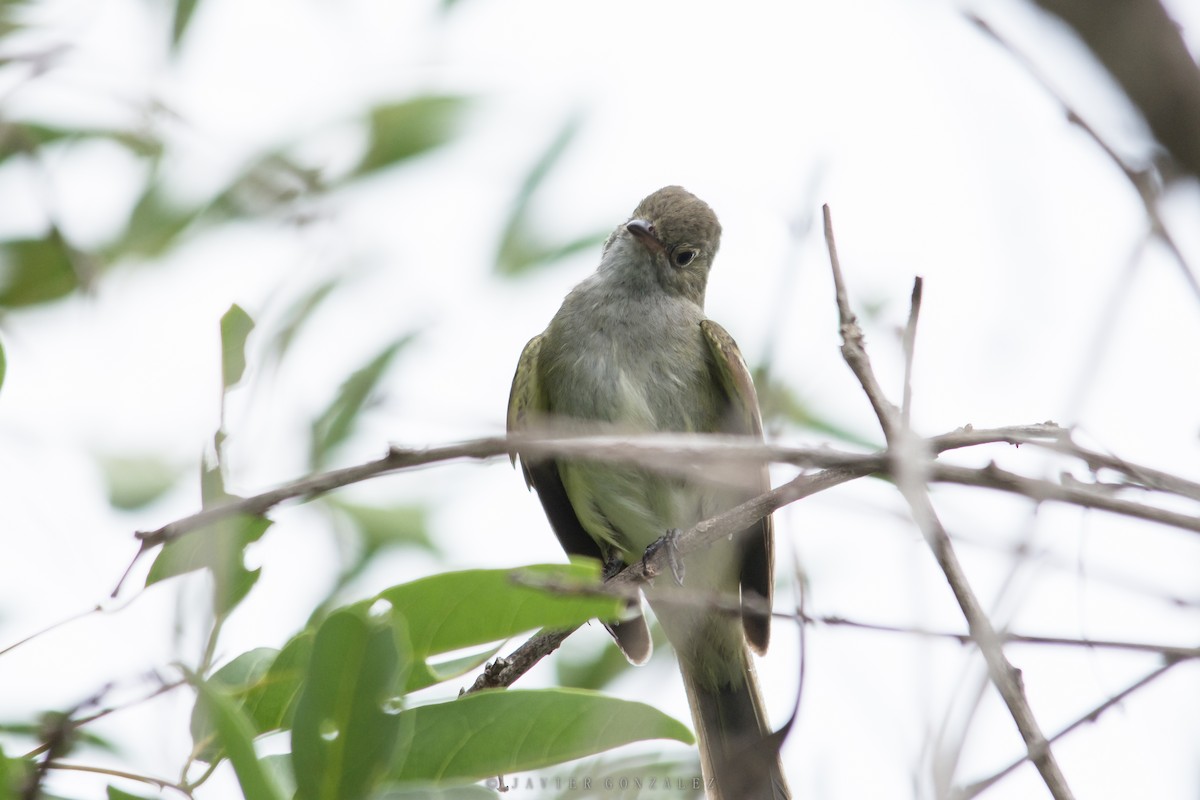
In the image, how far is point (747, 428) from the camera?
5.75 metres

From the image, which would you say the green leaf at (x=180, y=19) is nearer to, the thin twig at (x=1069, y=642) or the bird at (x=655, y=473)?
the bird at (x=655, y=473)

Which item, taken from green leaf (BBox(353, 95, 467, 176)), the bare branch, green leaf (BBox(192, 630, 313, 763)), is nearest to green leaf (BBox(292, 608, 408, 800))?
green leaf (BBox(192, 630, 313, 763))

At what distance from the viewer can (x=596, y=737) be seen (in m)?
2.48

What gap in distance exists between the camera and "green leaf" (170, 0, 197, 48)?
4.12 m

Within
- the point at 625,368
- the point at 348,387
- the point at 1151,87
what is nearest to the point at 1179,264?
the point at 1151,87

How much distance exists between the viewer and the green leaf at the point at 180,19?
4.12 meters

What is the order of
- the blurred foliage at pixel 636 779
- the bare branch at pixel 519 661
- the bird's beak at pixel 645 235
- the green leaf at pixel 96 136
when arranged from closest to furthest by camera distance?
the blurred foliage at pixel 636 779 → the bare branch at pixel 519 661 → the green leaf at pixel 96 136 → the bird's beak at pixel 645 235

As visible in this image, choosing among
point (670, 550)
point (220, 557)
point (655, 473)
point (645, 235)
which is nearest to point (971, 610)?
point (220, 557)

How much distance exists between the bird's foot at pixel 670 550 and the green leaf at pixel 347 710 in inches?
110

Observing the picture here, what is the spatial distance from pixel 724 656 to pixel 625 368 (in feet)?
4.36

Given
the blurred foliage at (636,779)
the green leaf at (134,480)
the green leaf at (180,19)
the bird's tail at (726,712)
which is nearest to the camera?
the blurred foliage at (636,779)

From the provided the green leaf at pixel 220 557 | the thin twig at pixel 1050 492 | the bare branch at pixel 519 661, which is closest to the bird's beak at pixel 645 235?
the bare branch at pixel 519 661

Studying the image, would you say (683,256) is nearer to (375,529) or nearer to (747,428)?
(747,428)

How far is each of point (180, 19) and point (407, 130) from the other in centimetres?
77
